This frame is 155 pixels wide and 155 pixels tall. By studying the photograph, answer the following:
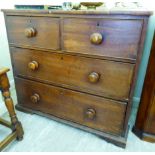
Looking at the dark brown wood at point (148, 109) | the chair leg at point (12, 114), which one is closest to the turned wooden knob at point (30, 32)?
the chair leg at point (12, 114)

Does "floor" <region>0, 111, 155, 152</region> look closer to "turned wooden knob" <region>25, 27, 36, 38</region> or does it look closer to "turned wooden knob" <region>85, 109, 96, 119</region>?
"turned wooden knob" <region>85, 109, 96, 119</region>

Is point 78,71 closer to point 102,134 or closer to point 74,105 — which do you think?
point 74,105

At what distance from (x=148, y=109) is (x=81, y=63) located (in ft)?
1.83

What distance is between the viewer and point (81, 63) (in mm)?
1079

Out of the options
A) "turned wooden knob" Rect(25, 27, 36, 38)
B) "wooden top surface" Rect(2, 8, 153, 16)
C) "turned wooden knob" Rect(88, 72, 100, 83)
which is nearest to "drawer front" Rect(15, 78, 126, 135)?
"turned wooden knob" Rect(88, 72, 100, 83)

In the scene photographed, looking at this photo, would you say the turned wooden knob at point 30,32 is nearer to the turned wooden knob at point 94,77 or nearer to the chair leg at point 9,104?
the chair leg at point 9,104

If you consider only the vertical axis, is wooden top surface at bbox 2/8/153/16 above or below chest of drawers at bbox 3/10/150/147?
above

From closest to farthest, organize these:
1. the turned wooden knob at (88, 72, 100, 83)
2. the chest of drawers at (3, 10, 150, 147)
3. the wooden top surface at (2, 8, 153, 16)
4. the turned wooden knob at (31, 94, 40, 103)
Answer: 1. the wooden top surface at (2, 8, 153, 16)
2. the chest of drawers at (3, 10, 150, 147)
3. the turned wooden knob at (88, 72, 100, 83)
4. the turned wooden knob at (31, 94, 40, 103)

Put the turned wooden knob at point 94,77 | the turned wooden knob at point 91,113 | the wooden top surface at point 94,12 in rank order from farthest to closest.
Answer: the turned wooden knob at point 91,113
the turned wooden knob at point 94,77
the wooden top surface at point 94,12

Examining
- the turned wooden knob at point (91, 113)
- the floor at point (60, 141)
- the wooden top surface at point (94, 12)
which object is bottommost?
the floor at point (60, 141)

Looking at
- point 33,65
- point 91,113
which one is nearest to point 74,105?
point 91,113

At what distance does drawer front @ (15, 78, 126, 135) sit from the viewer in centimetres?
115

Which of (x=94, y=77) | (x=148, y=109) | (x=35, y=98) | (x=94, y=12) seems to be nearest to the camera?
(x=94, y=12)

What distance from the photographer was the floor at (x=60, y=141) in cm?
120
